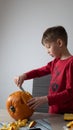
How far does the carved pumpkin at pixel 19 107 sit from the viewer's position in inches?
44.2

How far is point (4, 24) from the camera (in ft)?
6.98

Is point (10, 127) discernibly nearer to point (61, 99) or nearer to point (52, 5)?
point (61, 99)

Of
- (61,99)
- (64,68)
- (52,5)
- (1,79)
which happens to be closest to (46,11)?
(52,5)

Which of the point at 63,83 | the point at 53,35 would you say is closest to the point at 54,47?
the point at 53,35

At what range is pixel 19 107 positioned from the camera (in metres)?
1.13

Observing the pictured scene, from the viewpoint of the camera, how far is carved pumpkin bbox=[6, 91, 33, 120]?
112 cm

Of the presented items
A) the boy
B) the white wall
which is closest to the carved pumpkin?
the boy

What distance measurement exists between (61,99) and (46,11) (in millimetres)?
1036

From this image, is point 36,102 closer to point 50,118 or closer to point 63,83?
point 50,118

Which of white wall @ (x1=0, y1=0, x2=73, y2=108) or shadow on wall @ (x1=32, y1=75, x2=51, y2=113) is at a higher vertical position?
white wall @ (x1=0, y1=0, x2=73, y2=108)

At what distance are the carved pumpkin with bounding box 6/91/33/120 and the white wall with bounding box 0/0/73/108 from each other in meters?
0.90

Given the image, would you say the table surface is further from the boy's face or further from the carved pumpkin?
the boy's face

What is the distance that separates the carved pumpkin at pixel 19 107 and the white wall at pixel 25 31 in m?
0.90

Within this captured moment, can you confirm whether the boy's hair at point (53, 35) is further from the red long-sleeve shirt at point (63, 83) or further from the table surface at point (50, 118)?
the table surface at point (50, 118)
